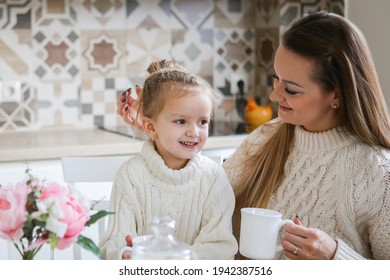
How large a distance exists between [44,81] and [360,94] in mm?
1809

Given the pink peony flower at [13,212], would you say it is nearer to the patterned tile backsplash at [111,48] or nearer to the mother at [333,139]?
the mother at [333,139]

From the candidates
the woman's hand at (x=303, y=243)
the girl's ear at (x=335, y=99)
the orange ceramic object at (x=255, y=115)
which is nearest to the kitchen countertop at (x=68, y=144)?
the orange ceramic object at (x=255, y=115)

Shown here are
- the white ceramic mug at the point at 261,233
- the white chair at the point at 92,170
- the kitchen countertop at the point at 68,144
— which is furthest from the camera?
the kitchen countertop at the point at 68,144

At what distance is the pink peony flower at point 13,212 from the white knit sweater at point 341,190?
0.69 m

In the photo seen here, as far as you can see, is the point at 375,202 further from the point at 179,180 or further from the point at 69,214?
the point at 69,214

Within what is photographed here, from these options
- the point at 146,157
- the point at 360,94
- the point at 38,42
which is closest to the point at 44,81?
the point at 38,42

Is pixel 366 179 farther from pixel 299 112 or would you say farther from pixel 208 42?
pixel 208 42

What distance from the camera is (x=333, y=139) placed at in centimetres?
149

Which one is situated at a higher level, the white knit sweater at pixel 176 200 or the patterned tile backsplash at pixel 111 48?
the patterned tile backsplash at pixel 111 48

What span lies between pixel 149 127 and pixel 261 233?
43cm

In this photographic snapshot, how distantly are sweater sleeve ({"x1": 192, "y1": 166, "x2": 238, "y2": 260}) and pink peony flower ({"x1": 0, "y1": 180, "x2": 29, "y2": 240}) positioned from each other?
435mm

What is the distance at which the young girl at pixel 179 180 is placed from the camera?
135 centimetres

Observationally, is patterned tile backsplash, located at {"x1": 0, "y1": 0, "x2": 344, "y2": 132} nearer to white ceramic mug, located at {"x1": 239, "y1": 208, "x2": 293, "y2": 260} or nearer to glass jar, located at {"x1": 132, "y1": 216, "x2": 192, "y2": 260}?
white ceramic mug, located at {"x1": 239, "y1": 208, "x2": 293, "y2": 260}

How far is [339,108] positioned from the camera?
149 cm
